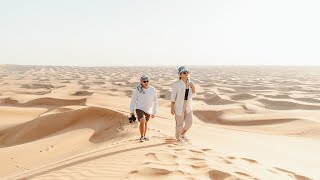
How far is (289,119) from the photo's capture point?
558 inches

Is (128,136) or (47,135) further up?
(128,136)

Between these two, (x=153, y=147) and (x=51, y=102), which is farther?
(x=51, y=102)

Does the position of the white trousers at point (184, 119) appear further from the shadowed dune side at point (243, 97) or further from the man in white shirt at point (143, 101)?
the shadowed dune side at point (243, 97)

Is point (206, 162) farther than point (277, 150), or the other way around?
point (277, 150)

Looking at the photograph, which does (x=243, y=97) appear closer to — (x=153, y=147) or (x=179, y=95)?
(x=179, y=95)

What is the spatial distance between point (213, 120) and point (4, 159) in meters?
9.98

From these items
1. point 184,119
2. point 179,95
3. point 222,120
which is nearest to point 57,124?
point 184,119

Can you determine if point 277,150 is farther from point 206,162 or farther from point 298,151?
point 206,162

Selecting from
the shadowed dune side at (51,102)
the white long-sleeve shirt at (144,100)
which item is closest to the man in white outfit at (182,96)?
the white long-sleeve shirt at (144,100)

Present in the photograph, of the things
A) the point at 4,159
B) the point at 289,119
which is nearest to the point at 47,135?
the point at 4,159

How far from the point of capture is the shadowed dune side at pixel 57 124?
38.0 ft

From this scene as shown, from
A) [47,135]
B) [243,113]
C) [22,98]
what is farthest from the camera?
[22,98]

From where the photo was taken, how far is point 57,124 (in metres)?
12.4

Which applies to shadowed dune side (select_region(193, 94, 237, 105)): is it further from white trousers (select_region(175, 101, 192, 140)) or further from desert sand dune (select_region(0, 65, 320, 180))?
white trousers (select_region(175, 101, 192, 140))
